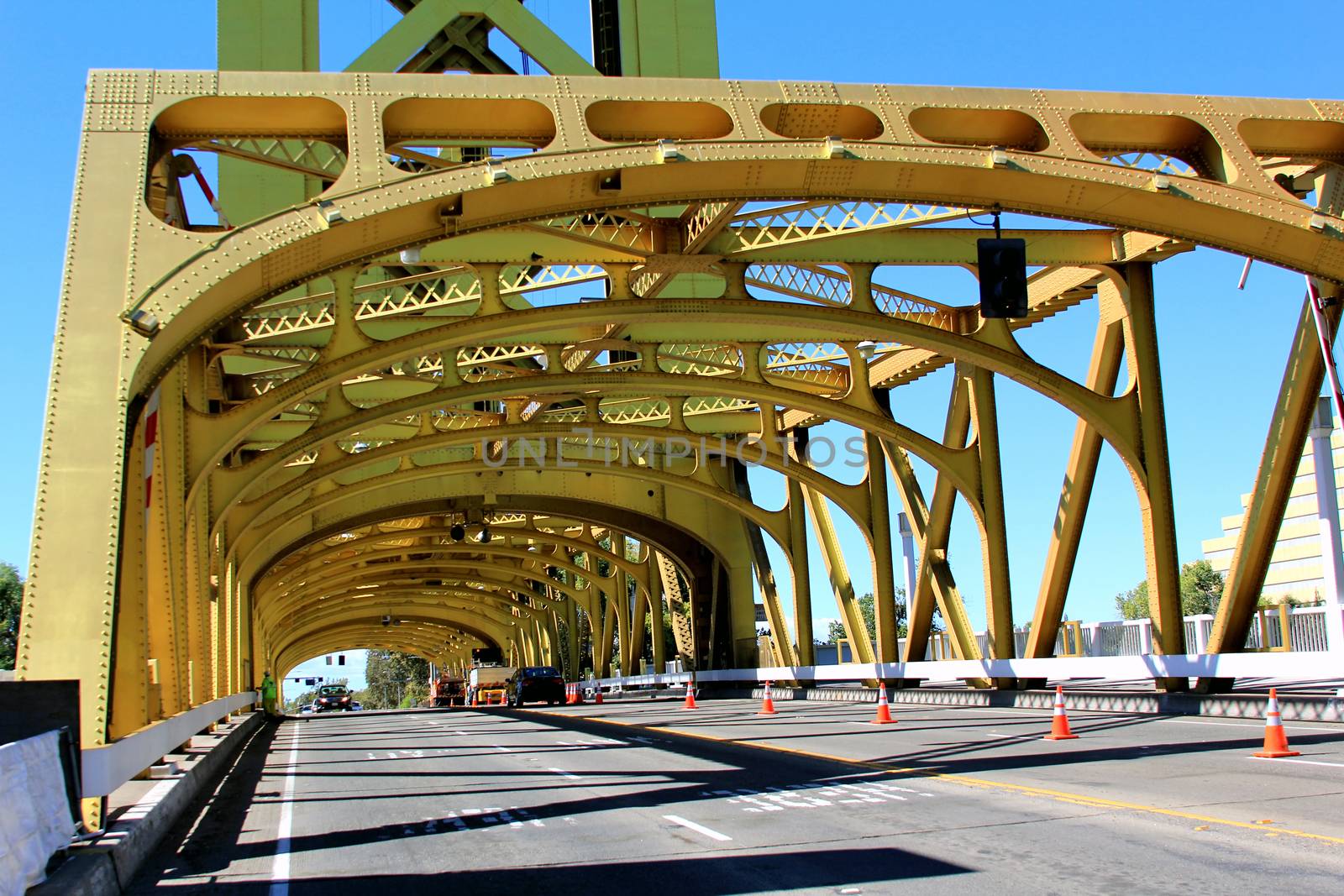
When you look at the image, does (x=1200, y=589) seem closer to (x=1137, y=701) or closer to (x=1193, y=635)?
(x=1193, y=635)

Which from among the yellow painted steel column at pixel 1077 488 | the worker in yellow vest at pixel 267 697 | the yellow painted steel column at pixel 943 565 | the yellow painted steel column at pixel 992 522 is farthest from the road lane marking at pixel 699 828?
the worker in yellow vest at pixel 267 697

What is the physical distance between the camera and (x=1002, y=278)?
1363 centimetres

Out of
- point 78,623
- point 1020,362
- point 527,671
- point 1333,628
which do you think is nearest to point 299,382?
point 78,623

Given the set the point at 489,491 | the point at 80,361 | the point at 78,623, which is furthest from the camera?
the point at 489,491

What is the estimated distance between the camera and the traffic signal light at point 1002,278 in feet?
44.1

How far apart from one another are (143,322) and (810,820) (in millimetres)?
7171

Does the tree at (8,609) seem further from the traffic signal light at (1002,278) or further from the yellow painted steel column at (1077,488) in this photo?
the traffic signal light at (1002,278)

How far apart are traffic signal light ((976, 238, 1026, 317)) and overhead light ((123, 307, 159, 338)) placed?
7.93 metres

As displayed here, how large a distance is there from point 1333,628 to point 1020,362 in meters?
7.47

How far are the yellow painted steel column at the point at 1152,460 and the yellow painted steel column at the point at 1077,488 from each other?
1.98ft

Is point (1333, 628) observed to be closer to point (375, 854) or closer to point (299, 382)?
point (375, 854)

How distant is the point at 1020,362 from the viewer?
2369cm

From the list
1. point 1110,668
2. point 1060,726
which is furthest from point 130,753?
point 1110,668

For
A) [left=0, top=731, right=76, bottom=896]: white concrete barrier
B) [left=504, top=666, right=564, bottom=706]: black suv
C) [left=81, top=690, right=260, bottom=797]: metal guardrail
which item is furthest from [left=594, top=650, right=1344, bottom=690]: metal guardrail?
[left=0, top=731, right=76, bottom=896]: white concrete barrier
